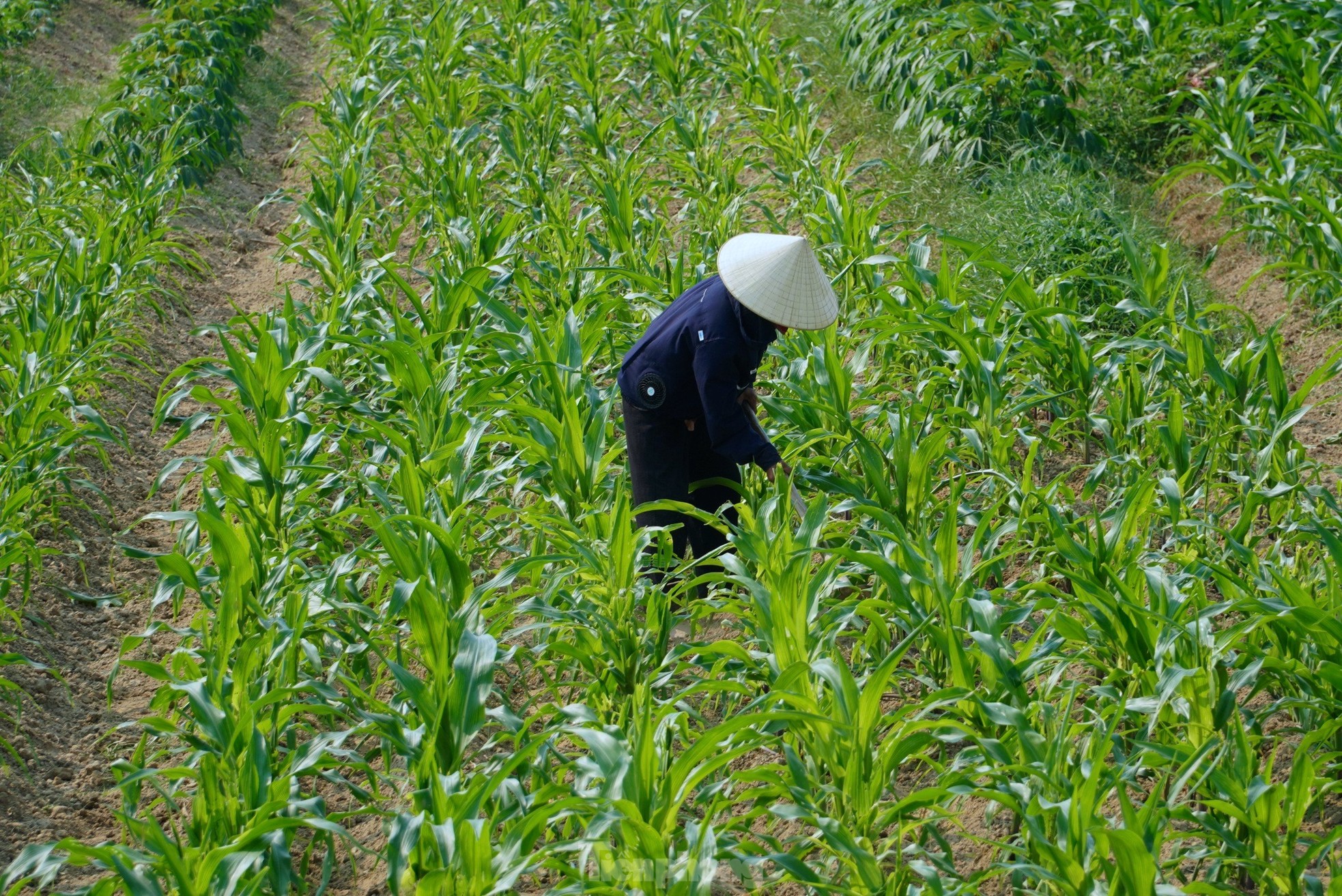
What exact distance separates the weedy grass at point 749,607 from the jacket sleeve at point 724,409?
0.15 m

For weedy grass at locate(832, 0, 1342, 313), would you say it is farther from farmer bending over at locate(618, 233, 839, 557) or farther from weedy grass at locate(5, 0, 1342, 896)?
farmer bending over at locate(618, 233, 839, 557)

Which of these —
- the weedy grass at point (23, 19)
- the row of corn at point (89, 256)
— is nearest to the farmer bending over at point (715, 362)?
the row of corn at point (89, 256)

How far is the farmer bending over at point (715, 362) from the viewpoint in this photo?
10.7ft

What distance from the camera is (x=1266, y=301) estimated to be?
17.7 feet

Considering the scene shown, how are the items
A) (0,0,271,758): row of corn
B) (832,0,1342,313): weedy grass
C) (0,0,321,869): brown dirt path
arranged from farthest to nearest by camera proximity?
(832,0,1342,313): weedy grass
(0,0,271,758): row of corn
(0,0,321,869): brown dirt path

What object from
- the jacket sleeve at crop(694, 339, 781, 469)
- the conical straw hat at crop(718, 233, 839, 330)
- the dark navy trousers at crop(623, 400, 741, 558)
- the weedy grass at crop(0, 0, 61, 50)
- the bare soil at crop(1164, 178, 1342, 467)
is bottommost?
the bare soil at crop(1164, 178, 1342, 467)

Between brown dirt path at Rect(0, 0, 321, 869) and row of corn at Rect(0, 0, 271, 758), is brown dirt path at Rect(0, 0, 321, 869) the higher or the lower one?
the lower one

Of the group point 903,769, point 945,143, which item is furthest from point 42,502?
point 945,143

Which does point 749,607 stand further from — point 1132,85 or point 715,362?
point 1132,85

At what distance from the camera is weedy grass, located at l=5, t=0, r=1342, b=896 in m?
2.47

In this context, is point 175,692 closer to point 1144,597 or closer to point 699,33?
point 1144,597

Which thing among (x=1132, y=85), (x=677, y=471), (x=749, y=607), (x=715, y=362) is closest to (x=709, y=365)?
(x=715, y=362)

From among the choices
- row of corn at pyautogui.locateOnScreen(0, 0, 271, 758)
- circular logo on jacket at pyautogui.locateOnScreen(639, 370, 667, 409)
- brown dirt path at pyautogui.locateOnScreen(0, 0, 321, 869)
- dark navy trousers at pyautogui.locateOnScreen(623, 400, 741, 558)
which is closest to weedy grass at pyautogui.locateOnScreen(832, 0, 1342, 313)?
dark navy trousers at pyautogui.locateOnScreen(623, 400, 741, 558)

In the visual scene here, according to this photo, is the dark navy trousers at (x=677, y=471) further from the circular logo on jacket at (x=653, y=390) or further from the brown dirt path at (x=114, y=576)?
the brown dirt path at (x=114, y=576)
